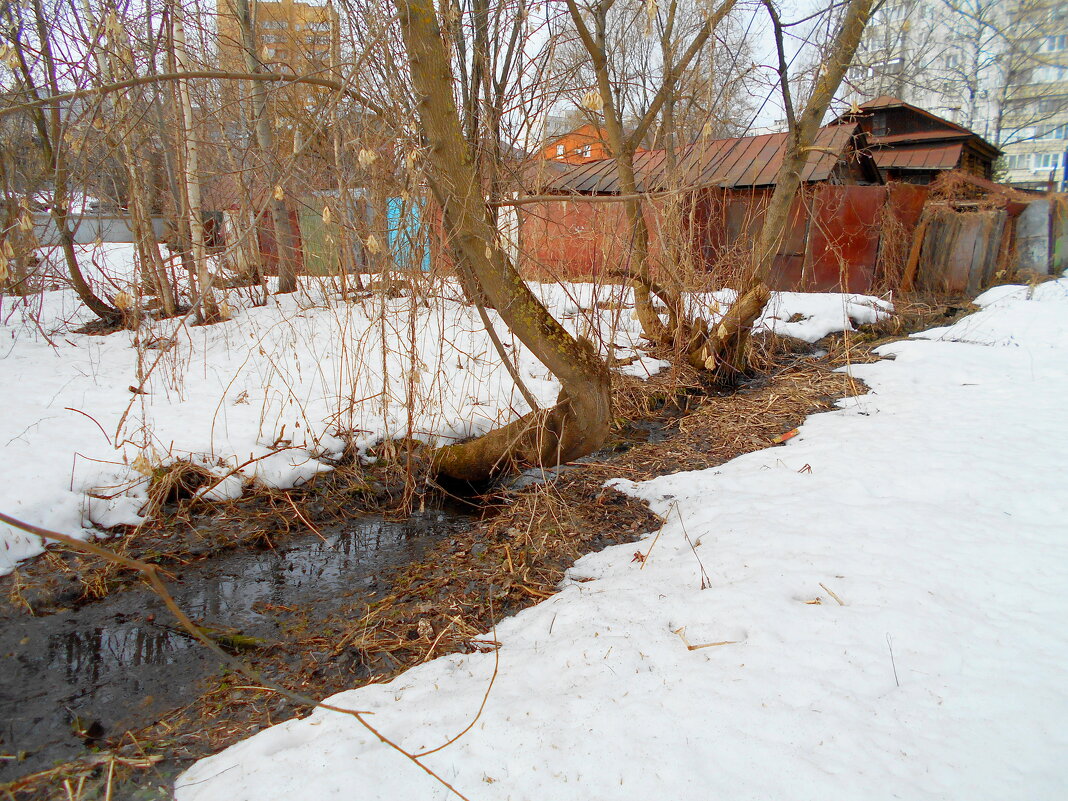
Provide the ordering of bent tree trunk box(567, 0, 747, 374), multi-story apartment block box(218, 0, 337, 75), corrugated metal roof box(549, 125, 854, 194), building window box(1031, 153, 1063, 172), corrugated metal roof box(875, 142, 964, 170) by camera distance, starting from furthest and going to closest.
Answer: building window box(1031, 153, 1063, 172) < corrugated metal roof box(875, 142, 964, 170) < corrugated metal roof box(549, 125, 854, 194) < bent tree trunk box(567, 0, 747, 374) < multi-story apartment block box(218, 0, 337, 75)

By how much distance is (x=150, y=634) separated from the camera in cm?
330

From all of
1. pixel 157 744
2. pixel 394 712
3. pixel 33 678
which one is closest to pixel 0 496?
pixel 33 678

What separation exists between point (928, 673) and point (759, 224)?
9643 millimetres

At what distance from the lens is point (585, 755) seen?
6.84ft

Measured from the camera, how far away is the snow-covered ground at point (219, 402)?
161 inches

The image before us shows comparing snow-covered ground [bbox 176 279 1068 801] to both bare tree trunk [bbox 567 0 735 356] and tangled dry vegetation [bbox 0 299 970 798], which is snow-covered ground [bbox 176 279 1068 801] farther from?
bare tree trunk [bbox 567 0 735 356]

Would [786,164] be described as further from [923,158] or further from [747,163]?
[923,158]

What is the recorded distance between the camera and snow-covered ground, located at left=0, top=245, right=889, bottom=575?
4.08 m

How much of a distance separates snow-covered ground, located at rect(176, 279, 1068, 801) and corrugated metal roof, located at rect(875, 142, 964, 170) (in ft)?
49.6

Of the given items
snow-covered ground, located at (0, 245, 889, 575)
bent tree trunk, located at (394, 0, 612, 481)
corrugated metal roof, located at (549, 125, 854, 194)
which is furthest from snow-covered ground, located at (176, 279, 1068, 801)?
corrugated metal roof, located at (549, 125, 854, 194)

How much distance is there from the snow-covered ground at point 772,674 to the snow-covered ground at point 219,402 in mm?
2014

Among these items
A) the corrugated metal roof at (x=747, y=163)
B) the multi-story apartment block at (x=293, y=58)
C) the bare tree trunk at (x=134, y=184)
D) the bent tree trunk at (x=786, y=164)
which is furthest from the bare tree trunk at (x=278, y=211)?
the bent tree trunk at (x=786, y=164)

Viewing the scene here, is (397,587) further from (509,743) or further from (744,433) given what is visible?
(744,433)

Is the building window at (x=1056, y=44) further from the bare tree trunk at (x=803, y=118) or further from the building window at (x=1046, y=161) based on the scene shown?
the bare tree trunk at (x=803, y=118)
